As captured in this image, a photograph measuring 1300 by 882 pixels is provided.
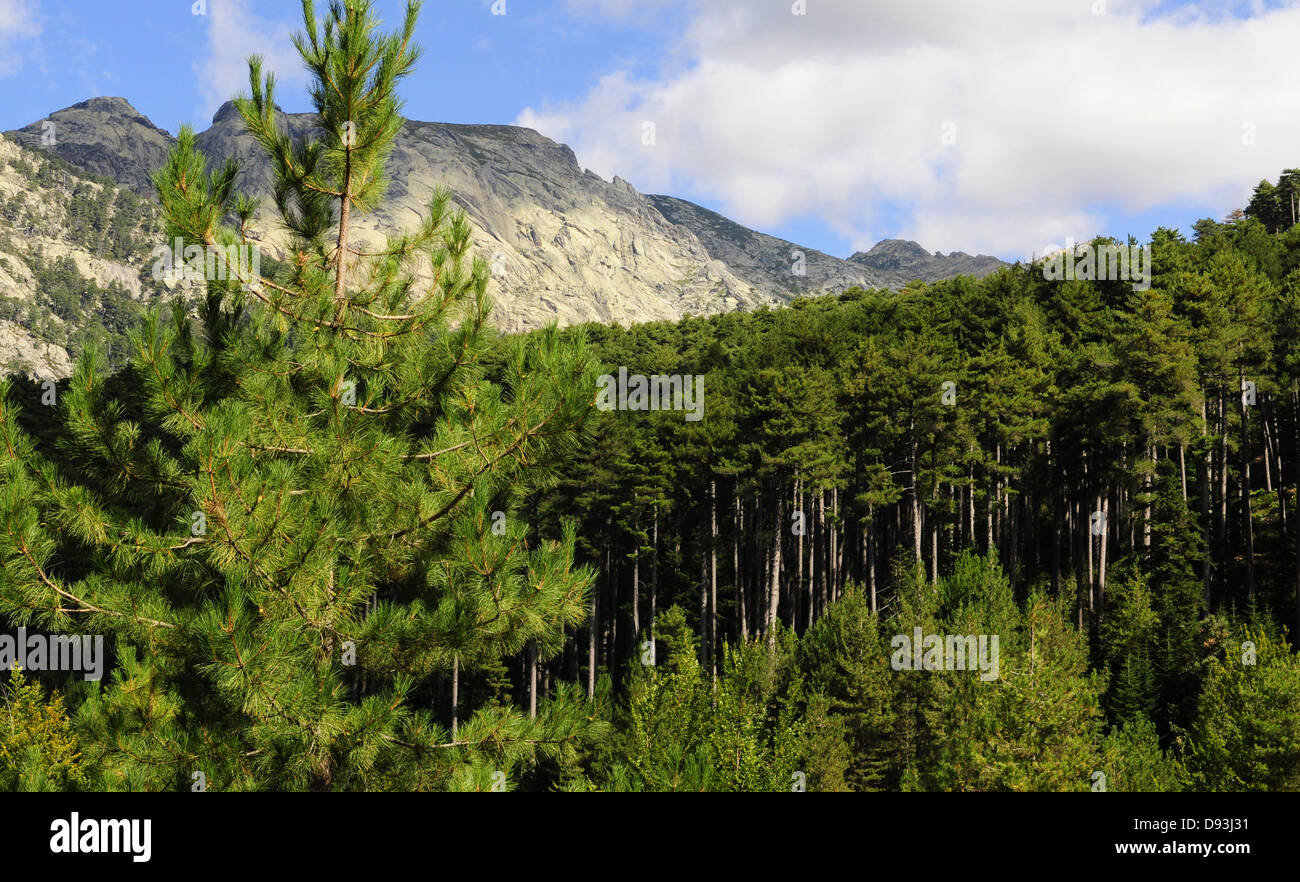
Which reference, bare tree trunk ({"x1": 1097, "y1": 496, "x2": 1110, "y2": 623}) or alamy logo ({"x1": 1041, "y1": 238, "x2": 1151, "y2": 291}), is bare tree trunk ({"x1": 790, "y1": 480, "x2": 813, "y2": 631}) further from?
alamy logo ({"x1": 1041, "y1": 238, "x2": 1151, "y2": 291})

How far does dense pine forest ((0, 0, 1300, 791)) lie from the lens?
8.17 meters

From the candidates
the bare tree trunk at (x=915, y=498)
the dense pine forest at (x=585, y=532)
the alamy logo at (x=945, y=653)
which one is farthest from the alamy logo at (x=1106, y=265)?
the alamy logo at (x=945, y=653)

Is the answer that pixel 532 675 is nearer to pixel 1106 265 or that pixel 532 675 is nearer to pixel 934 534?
pixel 934 534

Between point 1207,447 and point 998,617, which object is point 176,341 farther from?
point 1207,447

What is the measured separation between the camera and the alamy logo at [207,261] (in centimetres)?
872

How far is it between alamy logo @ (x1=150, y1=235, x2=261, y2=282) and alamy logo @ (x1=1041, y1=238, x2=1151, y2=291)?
47897 mm

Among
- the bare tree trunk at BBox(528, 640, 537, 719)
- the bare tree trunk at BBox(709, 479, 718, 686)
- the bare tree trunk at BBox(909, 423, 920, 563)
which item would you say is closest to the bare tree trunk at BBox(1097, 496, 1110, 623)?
the bare tree trunk at BBox(909, 423, 920, 563)

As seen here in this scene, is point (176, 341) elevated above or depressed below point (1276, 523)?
above

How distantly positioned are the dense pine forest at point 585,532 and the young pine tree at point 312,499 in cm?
4

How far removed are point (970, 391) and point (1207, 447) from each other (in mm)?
9785

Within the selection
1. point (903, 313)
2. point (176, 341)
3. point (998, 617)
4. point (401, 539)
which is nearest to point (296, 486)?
point (401, 539)
